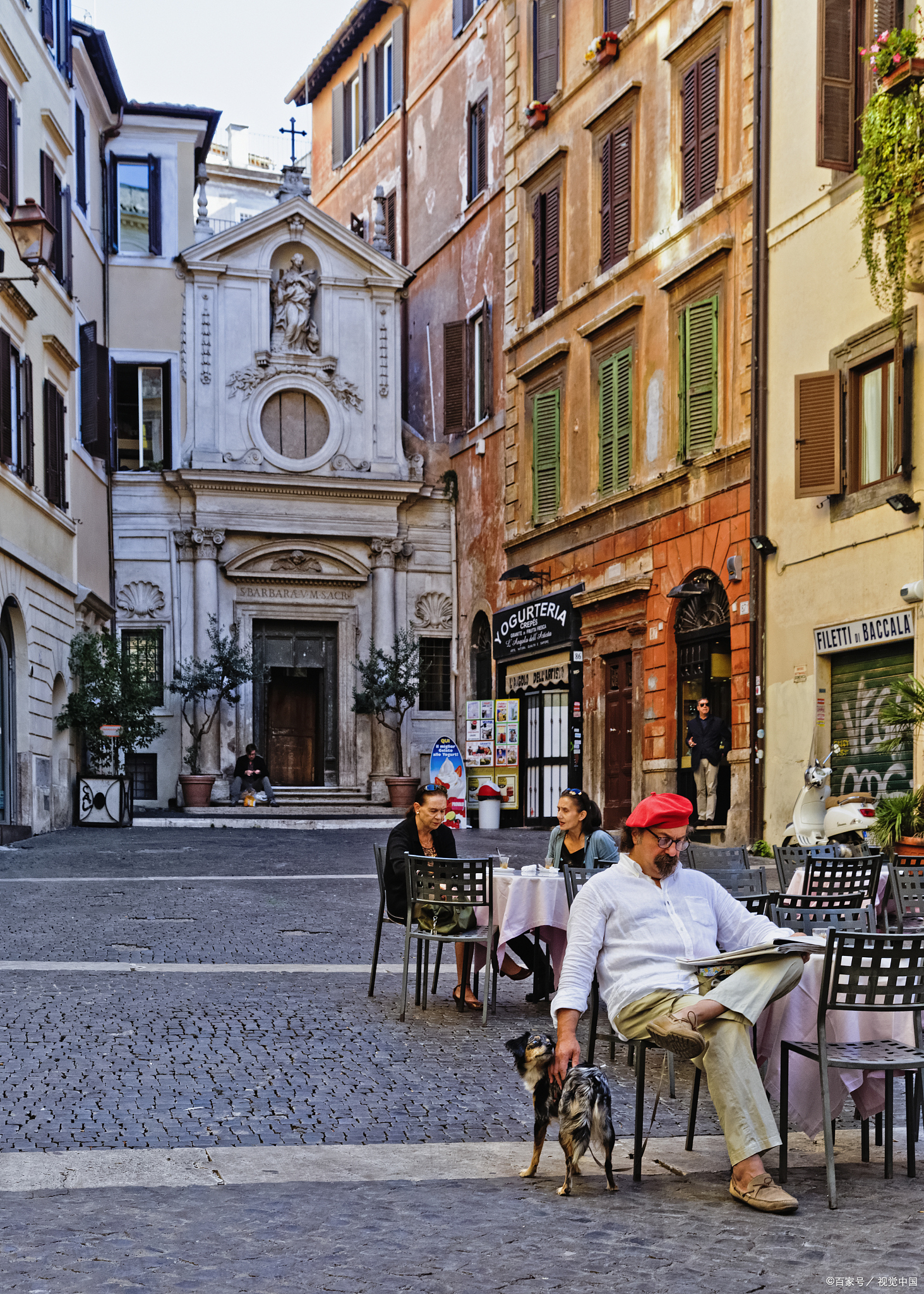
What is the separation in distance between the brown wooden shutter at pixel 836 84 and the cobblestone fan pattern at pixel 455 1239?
1346 centimetres

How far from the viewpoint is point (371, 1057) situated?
25.1 feet

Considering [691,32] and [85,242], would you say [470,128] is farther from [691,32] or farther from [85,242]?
[691,32]

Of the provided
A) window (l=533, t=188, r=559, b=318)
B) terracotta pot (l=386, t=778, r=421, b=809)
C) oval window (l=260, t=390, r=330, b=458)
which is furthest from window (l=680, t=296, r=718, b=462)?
oval window (l=260, t=390, r=330, b=458)

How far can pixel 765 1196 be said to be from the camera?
5.15 m

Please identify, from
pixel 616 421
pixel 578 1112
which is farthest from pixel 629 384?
pixel 578 1112

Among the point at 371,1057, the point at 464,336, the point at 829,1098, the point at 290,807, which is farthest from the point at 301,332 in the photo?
the point at 829,1098

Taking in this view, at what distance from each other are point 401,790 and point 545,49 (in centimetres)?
1315

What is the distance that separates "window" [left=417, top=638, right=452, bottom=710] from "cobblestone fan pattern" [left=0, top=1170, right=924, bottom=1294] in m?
26.9

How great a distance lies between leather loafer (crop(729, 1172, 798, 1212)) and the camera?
5.12 m

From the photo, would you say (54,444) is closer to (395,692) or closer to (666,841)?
(395,692)

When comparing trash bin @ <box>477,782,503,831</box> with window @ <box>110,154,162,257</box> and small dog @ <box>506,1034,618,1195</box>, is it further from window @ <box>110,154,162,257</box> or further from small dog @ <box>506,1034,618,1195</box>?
small dog @ <box>506,1034,618,1195</box>

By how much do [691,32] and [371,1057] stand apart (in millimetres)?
16946

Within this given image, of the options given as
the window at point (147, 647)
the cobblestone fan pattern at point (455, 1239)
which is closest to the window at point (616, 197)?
the window at point (147, 647)

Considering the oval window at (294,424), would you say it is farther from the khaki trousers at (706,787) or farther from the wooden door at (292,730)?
the khaki trousers at (706,787)
